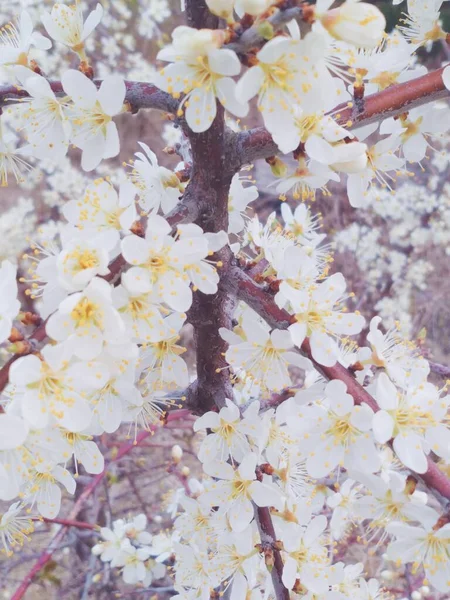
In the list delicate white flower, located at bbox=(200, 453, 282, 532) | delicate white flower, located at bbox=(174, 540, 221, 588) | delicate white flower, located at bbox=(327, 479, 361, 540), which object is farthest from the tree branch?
delicate white flower, located at bbox=(327, 479, 361, 540)

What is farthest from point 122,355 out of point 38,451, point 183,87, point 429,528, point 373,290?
point 373,290

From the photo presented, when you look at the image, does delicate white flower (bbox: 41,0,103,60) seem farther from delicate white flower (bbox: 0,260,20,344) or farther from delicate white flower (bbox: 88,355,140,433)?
delicate white flower (bbox: 88,355,140,433)

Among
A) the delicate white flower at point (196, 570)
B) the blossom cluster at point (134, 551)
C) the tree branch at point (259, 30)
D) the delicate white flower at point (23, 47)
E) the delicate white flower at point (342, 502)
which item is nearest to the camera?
the tree branch at point (259, 30)

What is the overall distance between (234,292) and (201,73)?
41 cm

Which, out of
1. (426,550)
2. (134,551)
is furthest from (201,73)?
(134,551)

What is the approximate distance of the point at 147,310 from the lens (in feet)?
2.83

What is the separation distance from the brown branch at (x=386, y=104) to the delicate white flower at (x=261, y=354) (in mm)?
301

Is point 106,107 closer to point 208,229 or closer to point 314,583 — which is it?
point 208,229

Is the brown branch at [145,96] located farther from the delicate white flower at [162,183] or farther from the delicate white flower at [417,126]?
the delicate white flower at [417,126]

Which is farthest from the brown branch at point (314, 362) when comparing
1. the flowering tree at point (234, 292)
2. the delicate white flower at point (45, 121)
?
the delicate white flower at point (45, 121)

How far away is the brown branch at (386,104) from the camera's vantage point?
3.03ft

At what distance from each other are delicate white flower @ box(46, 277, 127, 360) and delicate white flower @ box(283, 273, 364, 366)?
0.30 metres

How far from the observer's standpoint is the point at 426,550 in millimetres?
948

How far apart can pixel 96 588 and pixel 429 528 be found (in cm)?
236
